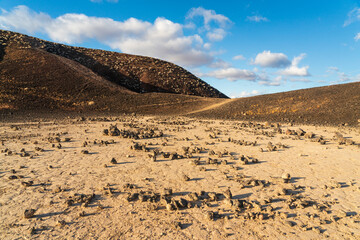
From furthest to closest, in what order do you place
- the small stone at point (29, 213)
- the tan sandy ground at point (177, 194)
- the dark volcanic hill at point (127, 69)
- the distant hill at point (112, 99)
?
the dark volcanic hill at point (127, 69), the distant hill at point (112, 99), the small stone at point (29, 213), the tan sandy ground at point (177, 194)

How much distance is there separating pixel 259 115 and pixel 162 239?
2534 centimetres

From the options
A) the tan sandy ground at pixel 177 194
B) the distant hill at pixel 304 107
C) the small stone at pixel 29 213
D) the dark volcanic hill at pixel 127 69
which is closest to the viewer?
the tan sandy ground at pixel 177 194

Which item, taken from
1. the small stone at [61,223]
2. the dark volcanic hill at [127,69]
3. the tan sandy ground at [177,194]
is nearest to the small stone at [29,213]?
the tan sandy ground at [177,194]

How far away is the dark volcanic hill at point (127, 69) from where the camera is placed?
56.5 metres

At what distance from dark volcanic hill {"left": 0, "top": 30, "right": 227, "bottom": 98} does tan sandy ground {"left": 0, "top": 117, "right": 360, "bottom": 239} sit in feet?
155

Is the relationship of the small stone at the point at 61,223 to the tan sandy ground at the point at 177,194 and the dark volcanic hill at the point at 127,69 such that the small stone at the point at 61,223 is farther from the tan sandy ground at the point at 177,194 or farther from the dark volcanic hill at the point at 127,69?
the dark volcanic hill at the point at 127,69

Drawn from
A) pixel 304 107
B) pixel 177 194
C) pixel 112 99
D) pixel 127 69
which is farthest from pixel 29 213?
pixel 127 69

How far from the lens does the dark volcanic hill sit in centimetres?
5647

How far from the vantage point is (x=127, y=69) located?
207 feet

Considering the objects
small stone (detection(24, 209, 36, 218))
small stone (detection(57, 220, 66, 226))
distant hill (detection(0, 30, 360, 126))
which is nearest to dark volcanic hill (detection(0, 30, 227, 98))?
distant hill (detection(0, 30, 360, 126))

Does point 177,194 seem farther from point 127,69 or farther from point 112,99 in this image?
point 127,69

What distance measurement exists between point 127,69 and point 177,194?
61.4m

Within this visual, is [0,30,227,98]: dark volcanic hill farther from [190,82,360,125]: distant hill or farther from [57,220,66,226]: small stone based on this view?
[57,220,66,226]: small stone

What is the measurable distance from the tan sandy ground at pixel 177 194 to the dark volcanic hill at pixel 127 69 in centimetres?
4725
